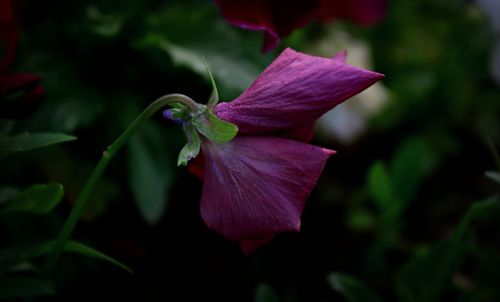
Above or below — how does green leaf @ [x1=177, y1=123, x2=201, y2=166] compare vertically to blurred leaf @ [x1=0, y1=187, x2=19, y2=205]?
above

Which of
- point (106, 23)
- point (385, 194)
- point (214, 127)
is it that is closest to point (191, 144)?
point (214, 127)

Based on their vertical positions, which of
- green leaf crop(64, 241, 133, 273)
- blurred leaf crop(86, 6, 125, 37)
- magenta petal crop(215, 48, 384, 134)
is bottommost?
green leaf crop(64, 241, 133, 273)

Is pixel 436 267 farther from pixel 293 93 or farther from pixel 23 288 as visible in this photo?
pixel 23 288

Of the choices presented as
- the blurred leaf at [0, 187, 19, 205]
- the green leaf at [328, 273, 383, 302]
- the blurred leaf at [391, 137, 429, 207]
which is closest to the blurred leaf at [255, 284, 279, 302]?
the green leaf at [328, 273, 383, 302]

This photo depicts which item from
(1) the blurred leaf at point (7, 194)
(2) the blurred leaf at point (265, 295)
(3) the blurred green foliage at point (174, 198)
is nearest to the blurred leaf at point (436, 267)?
(3) the blurred green foliage at point (174, 198)

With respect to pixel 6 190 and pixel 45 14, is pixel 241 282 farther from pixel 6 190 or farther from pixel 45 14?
pixel 45 14

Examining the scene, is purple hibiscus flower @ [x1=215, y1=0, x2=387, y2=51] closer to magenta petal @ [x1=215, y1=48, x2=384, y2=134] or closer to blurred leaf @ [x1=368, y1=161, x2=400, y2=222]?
magenta petal @ [x1=215, y1=48, x2=384, y2=134]
